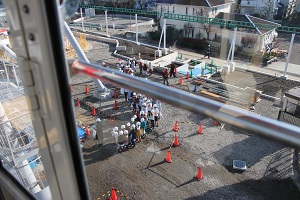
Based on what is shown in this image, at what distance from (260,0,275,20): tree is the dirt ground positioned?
25.5ft

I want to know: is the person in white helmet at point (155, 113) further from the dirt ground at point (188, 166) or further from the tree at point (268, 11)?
the tree at point (268, 11)

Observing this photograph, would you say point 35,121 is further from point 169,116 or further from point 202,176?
point 169,116

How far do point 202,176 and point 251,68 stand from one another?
199 inches

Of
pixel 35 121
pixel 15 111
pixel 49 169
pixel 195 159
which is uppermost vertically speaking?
pixel 35 121

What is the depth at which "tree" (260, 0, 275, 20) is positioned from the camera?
428 inches

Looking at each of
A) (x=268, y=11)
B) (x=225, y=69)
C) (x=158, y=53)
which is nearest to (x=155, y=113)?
(x=225, y=69)

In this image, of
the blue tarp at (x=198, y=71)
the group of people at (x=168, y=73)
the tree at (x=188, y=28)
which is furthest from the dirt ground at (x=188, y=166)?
the tree at (x=188, y=28)

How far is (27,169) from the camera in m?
1.73

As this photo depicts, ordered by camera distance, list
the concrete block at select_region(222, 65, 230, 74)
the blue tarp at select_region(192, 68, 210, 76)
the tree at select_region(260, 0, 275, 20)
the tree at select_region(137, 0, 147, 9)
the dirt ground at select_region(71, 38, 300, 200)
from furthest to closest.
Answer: the tree at select_region(137, 0, 147, 9), the tree at select_region(260, 0, 275, 20), the concrete block at select_region(222, 65, 230, 74), the blue tarp at select_region(192, 68, 210, 76), the dirt ground at select_region(71, 38, 300, 200)

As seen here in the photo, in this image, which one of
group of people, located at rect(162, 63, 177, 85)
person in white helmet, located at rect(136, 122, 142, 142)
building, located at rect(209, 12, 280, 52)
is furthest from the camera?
building, located at rect(209, 12, 280, 52)

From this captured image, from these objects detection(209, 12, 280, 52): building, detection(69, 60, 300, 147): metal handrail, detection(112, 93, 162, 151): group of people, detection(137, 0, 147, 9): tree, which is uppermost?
detection(69, 60, 300, 147): metal handrail

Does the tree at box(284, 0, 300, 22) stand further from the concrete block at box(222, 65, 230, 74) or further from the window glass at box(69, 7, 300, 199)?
the concrete block at box(222, 65, 230, 74)

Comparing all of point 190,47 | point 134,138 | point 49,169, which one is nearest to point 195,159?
point 134,138

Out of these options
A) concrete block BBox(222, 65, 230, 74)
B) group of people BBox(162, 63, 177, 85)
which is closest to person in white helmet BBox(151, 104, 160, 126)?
group of people BBox(162, 63, 177, 85)
